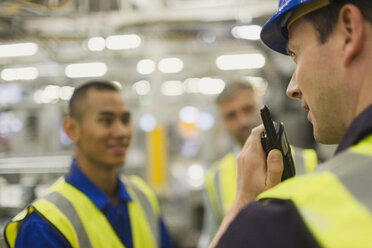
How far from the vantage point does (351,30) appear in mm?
770

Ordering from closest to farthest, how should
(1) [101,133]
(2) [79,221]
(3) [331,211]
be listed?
(3) [331,211], (2) [79,221], (1) [101,133]

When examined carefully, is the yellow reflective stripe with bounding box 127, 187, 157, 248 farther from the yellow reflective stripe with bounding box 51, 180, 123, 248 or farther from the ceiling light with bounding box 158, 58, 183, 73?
the ceiling light with bounding box 158, 58, 183, 73

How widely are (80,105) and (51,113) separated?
342cm

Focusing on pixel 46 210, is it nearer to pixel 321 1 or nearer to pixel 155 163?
pixel 321 1

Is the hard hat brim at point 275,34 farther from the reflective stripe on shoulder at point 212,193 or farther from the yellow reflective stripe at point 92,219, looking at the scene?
the reflective stripe on shoulder at point 212,193

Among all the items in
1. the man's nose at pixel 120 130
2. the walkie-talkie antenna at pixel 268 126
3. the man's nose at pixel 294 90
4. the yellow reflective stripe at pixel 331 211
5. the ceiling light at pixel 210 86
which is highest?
the man's nose at pixel 294 90

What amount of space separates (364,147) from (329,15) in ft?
1.09

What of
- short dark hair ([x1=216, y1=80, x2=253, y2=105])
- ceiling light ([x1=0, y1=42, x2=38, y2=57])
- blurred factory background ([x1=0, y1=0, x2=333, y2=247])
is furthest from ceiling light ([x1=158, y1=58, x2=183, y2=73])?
short dark hair ([x1=216, y1=80, x2=253, y2=105])

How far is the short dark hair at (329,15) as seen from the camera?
0.75 meters

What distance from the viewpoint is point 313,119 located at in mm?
882

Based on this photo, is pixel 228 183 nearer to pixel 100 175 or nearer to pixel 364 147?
pixel 100 175

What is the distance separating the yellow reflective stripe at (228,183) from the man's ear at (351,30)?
71.4 inches

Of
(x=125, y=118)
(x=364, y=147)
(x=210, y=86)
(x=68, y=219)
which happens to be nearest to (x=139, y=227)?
(x=68, y=219)

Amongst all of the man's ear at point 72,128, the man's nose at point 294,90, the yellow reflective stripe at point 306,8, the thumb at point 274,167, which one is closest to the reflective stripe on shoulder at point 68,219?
the man's ear at point 72,128
